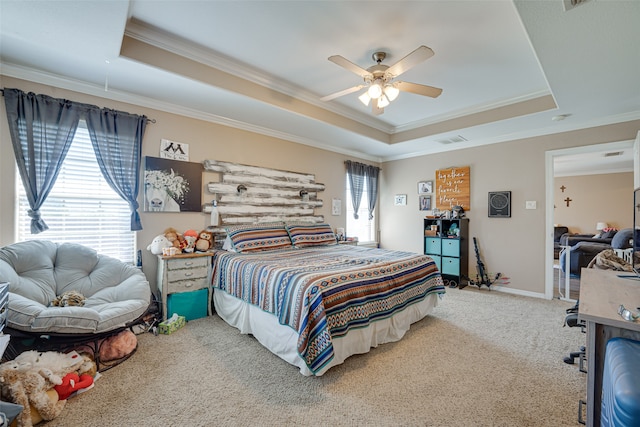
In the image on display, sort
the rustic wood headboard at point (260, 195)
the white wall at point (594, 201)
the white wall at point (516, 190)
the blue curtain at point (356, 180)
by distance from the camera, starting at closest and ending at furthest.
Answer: the rustic wood headboard at point (260, 195) → the white wall at point (516, 190) → the blue curtain at point (356, 180) → the white wall at point (594, 201)

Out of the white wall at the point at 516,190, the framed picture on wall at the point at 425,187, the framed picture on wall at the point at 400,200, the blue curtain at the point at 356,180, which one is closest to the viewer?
the white wall at the point at 516,190

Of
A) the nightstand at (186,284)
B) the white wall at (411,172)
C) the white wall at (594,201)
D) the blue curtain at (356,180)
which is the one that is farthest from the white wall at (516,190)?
the white wall at (594,201)

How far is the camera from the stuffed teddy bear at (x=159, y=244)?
309cm

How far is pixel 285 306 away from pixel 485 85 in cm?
332

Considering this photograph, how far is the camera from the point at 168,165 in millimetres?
3357

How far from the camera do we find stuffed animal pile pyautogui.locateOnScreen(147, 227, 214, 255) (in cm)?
310

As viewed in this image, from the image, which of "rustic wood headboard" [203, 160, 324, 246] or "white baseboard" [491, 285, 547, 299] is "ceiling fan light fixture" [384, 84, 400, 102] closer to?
"rustic wood headboard" [203, 160, 324, 246]

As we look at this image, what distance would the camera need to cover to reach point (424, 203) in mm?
5418

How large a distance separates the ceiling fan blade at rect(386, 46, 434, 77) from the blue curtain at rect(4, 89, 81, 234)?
3101 mm

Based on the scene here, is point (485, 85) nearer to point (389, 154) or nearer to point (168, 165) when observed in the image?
point (389, 154)

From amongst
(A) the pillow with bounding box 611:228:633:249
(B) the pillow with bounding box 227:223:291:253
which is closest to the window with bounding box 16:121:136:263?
(B) the pillow with bounding box 227:223:291:253

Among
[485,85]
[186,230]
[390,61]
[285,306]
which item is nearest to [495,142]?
[485,85]

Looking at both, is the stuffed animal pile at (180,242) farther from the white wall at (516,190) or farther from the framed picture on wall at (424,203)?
the white wall at (516,190)

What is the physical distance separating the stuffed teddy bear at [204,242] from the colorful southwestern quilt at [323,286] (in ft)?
0.50
